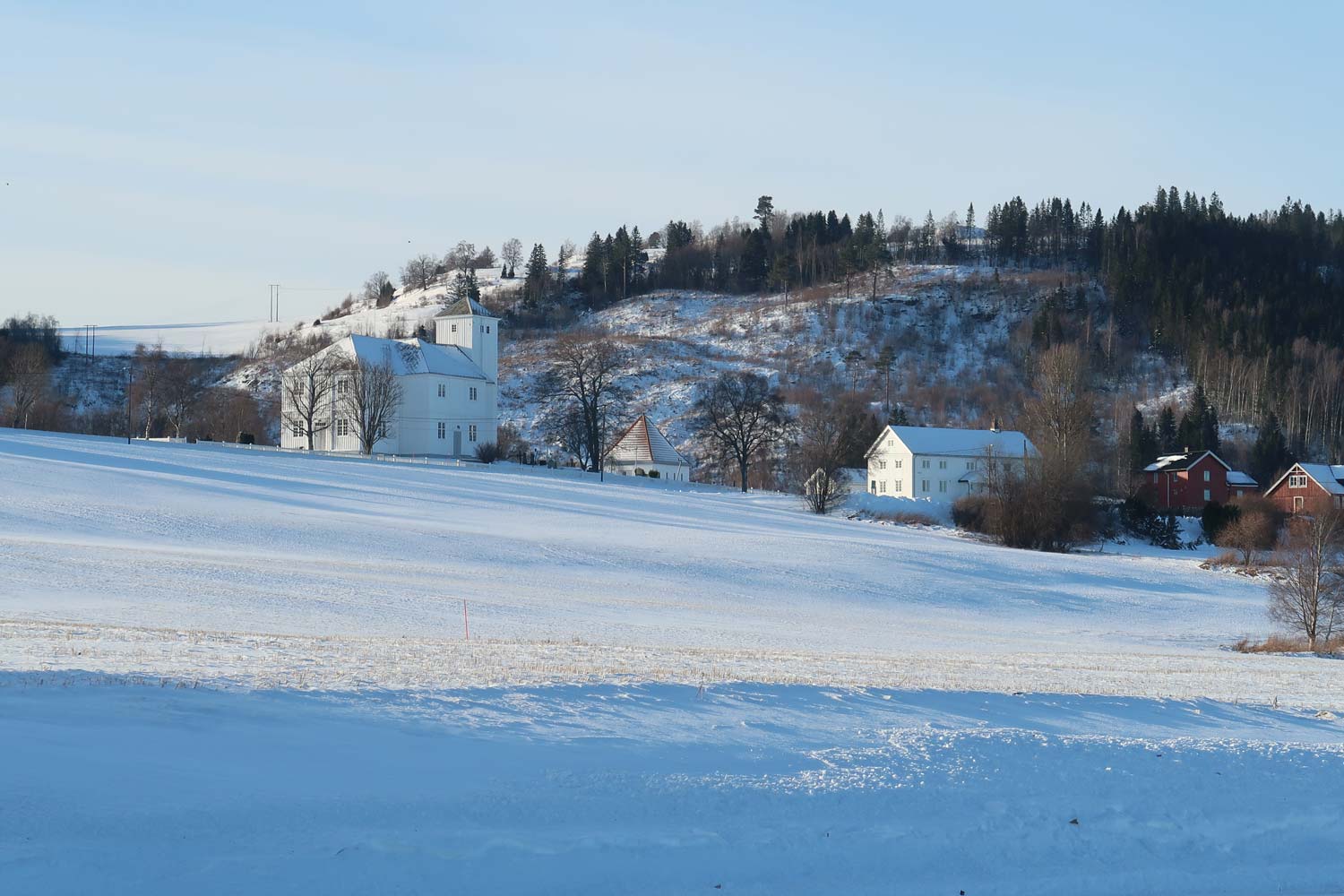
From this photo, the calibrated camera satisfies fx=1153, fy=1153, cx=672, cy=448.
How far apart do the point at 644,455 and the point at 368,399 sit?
24.9 meters

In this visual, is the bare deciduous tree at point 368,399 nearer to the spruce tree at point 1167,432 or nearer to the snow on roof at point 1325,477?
the snow on roof at point 1325,477

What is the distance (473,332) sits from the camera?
311ft

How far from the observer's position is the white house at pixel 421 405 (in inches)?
3393

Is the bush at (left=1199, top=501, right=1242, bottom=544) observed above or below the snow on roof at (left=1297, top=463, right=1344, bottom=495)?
below

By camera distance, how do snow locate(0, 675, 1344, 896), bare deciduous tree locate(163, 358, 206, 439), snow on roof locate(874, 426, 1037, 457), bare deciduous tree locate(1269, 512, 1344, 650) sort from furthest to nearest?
bare deciduous tree locate(163, 358, 206, 439) → snow on roof locate(874, 426, 1037, 457) → bare deciduous tree locate(1269, 512, 1344, 650) → snow locate(0, 675, 1344, 896)

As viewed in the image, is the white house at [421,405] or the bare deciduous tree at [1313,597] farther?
the white house at [421,405]

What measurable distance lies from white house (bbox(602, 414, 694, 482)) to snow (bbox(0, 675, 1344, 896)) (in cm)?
8465

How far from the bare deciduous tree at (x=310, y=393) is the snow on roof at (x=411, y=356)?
2.13 meters

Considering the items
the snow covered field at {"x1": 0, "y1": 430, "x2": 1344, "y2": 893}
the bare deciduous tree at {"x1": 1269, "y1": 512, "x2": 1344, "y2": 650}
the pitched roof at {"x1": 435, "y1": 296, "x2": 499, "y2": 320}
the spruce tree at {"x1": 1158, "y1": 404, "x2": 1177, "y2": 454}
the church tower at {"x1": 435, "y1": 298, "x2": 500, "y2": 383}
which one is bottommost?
the bare deciduous tree at {"x1": 1269, "y1": 512, "x2": 1344, "y2": 650}

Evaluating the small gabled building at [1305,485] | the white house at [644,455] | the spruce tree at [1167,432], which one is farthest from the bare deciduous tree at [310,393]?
the spruce tree at [1167,432]

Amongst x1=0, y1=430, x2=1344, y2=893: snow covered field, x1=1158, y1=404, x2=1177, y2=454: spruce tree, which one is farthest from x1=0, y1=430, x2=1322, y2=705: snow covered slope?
x1=1158, y1=404, x2=1177, y2=454: spruce tree

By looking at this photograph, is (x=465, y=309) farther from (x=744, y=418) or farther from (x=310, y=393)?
(x=744, y=418)

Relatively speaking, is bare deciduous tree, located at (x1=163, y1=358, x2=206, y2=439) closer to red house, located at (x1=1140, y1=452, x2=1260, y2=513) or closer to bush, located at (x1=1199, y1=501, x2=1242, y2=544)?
bush, located at (x1=1199, y1=501, x2=1242, y2=544)

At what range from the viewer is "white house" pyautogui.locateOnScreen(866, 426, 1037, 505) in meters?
94.6
